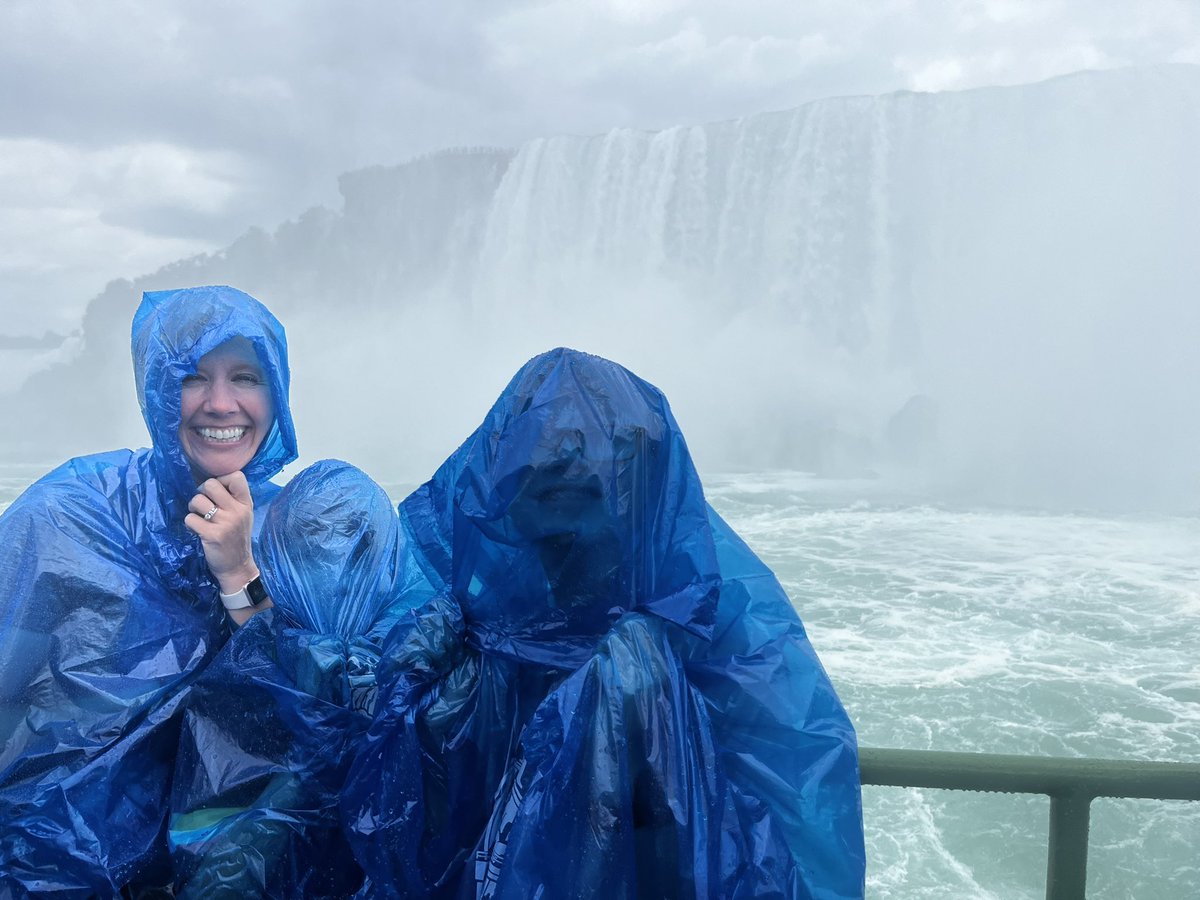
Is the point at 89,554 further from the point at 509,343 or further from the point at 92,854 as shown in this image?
the point at 509,343

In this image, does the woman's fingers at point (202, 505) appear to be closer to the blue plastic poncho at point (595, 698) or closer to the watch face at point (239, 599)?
the watch face at point (239, 599)

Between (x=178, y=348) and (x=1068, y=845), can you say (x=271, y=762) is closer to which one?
(x=178, y=348)

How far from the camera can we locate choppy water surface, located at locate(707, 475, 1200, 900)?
4711 millimetres

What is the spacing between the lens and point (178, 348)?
1429 millimetres

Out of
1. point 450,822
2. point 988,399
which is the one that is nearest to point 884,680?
point 450,822

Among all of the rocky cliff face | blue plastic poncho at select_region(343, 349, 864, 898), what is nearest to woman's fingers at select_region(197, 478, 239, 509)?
blue plastic poncho at select_region(343, 349, 864, 898)

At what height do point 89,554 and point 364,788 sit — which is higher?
point 89,554

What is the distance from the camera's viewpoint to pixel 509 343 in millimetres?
24328

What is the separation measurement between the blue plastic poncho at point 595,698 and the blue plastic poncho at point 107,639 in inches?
13.9

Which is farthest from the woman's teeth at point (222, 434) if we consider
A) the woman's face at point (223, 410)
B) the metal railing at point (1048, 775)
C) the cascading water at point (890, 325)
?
the cascading water at point (890, 325)

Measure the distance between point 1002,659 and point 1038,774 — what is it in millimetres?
6570

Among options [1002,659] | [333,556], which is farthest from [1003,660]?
[333,556]

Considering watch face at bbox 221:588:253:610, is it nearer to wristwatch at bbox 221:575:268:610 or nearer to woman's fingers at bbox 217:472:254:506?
wristwatch at bbox 221:575:268:610

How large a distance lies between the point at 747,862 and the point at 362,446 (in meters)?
22.4
